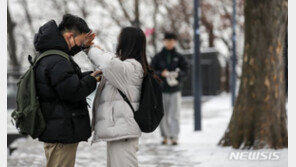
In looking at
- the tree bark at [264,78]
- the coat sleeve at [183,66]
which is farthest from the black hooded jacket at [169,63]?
the tree bark at [264,78]

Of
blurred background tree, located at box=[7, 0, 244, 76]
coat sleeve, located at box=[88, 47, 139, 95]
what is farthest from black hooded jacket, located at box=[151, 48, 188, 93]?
blurred background tree, located at box=[7, 0, 244, 76]

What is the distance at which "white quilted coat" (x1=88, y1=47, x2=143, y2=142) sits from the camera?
3.89m

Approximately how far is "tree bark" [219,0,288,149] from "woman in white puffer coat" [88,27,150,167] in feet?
12.5

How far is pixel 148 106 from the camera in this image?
3992 millimetres

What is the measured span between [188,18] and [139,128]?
28937 mm

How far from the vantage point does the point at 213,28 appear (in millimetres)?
32000

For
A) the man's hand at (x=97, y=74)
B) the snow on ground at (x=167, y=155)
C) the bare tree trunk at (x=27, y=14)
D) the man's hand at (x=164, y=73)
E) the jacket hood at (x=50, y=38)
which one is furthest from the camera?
the bare tree trunk at (x=27, y=14)

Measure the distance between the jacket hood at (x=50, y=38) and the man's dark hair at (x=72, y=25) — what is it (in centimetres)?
10

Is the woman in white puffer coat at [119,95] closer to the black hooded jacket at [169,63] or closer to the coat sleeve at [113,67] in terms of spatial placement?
the coat sleeve at [113,67]

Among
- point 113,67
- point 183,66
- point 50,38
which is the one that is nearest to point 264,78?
point 183,66

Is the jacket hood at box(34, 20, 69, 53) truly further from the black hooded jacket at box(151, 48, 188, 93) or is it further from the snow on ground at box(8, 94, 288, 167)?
the black hooded jacket at box(151, 48, 188, 93)

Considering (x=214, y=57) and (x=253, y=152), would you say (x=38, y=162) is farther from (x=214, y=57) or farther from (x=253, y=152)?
(x=214, y=57)

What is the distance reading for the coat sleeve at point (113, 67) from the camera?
3865 mm

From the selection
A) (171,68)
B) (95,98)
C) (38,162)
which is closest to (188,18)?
(171,68)
